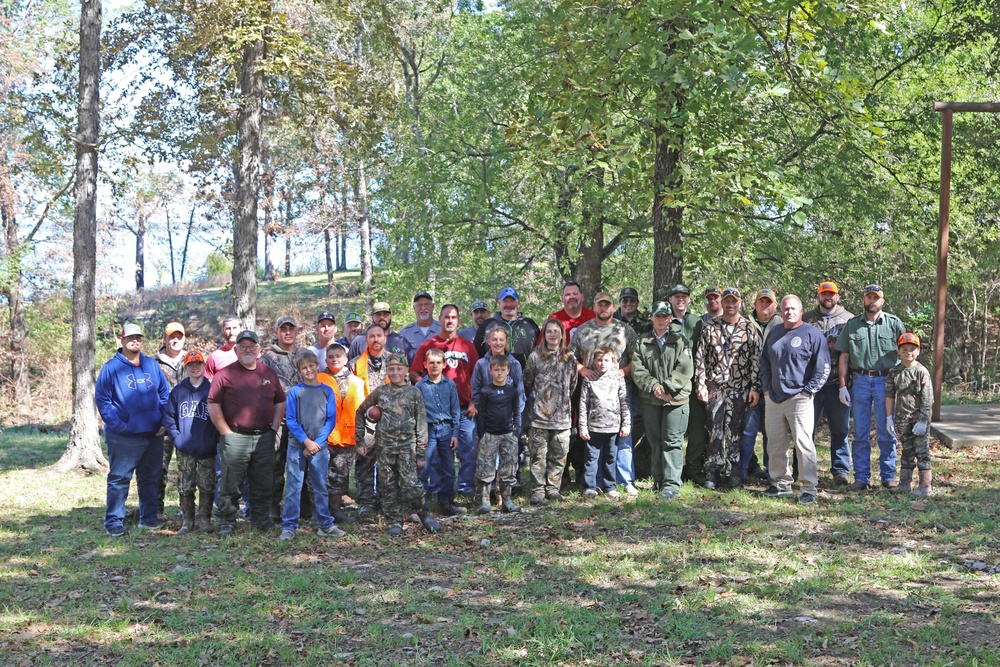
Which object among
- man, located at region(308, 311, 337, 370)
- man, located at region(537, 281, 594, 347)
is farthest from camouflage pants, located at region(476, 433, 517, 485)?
man, located at region(308, 311, 337, 370)

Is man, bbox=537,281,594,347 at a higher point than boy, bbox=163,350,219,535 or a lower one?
higher

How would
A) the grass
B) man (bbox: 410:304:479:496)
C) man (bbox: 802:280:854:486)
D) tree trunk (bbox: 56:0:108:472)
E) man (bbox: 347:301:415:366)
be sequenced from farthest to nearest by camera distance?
tree trunk (bbox: 56:0:108:472) → man (bbox: 347:301:415:366) → man (bbox: 802:280:854:486) → man (bbox: 410:304:479:496) → the grass

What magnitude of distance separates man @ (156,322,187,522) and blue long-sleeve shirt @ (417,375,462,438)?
2558mm

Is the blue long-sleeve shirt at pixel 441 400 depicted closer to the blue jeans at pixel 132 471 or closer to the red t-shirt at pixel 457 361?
the red t-shirt at pixel 457 361

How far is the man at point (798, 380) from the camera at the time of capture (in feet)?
28.9

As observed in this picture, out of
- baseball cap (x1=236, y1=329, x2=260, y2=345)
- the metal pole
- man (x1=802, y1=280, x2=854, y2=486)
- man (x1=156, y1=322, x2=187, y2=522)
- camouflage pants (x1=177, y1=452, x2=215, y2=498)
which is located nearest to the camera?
baseball cap (x1=236, y1=329, x2=260, y2=345)

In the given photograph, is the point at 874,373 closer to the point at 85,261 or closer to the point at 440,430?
the point at 440,430

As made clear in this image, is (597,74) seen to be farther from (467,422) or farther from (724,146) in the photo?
(467,422)

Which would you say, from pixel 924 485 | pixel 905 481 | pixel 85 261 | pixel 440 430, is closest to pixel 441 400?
pixel 440 430

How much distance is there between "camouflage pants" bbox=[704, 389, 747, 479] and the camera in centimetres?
938

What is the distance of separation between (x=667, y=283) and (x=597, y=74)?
113 inches

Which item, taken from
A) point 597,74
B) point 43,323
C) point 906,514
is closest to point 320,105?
point 597,74

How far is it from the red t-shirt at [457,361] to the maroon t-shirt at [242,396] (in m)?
1.65

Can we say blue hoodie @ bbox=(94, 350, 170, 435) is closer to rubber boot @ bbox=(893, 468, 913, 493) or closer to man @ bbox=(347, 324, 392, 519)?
man @ bbox=(347, 324, 392, 519)
